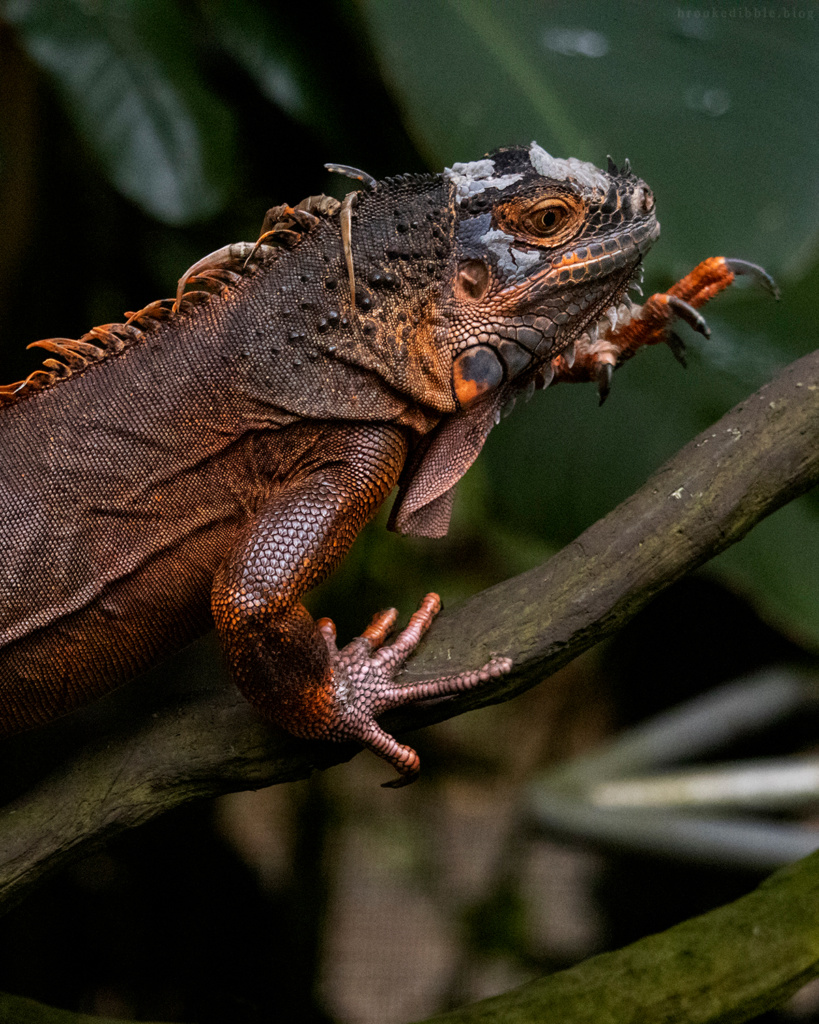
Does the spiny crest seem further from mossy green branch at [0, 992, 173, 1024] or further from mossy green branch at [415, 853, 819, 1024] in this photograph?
mossy green branch at [415, 853, 819, 1024]

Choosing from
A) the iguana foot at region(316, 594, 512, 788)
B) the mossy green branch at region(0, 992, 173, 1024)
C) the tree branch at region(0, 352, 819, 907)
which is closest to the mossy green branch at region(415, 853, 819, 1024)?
the iguana foot at region(316, 594, 512, 788)

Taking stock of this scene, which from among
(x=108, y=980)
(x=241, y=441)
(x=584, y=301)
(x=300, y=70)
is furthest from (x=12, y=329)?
(x=108, y=980)

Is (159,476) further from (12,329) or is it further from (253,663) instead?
(12,329)

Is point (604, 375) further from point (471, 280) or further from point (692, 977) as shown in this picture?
point (692, 977)

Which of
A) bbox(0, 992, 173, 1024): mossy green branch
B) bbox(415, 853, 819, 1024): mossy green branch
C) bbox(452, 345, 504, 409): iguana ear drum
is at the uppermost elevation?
bbox(452, 345, 504, 409): iguana ear drum

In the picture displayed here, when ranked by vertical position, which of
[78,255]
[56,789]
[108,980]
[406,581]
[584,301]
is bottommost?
[108,980]

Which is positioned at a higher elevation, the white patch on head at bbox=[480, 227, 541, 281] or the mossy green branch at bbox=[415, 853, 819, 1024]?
the white patch on head at bbox=[480, 227, 541, 281]

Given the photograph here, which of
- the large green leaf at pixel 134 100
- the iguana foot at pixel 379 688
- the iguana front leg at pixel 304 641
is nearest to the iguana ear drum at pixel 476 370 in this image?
the iguana front leg at pixel 304 641
